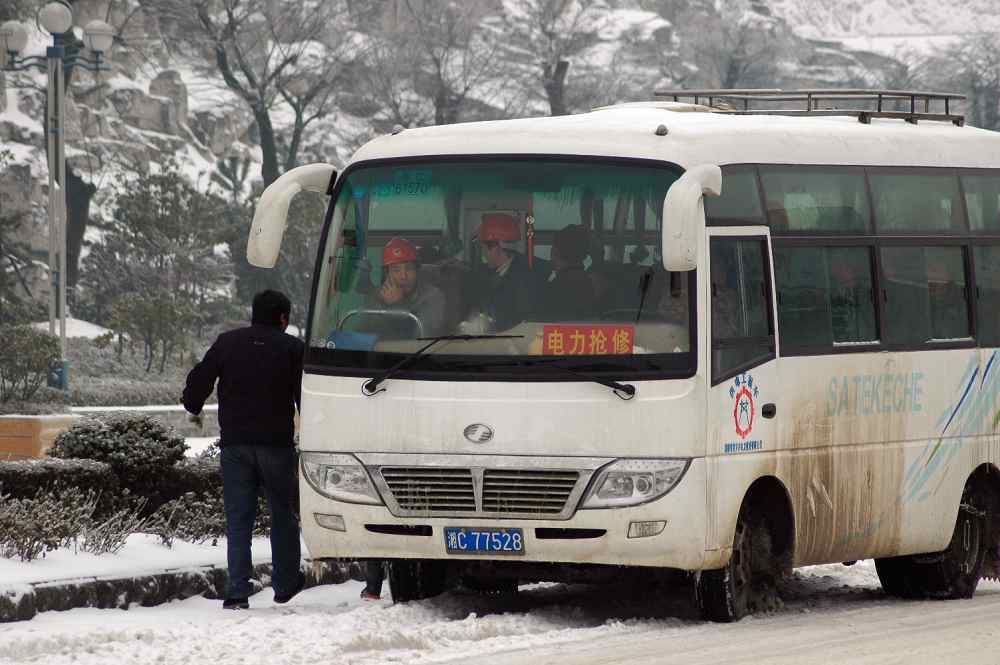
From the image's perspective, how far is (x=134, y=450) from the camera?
46.4ft

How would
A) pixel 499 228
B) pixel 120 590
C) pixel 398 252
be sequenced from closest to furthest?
pixel 499 228 < pixel 398 252 < pixel 120 590

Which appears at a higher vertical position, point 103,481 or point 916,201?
point 916,201

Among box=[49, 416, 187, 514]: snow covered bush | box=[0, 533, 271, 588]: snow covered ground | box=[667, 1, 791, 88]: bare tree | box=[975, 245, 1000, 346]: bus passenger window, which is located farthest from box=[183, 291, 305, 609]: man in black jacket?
box=[667, 1, 791, 88]: bare tree

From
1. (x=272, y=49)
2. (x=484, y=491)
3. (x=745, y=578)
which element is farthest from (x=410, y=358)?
(x=272, y=49)

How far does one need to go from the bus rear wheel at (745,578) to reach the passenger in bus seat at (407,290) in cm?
191

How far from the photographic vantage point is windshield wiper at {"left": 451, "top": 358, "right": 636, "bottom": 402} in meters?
10.9

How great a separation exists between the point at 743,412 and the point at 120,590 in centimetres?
350

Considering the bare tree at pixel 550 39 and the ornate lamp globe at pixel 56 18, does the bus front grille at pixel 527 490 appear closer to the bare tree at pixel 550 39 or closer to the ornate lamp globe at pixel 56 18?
the ornate lamp globe at pixel 56 18

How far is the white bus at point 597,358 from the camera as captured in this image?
35.8 ft

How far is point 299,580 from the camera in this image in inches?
496


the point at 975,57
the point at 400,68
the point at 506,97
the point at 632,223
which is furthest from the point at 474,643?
the point at 975,57

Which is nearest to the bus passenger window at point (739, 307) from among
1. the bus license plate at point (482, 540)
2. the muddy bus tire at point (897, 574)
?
the bus license plate at point (482, 540)

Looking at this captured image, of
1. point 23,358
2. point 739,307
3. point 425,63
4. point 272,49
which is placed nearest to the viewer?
point 739,307

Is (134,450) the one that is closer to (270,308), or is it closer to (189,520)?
(189,520)
